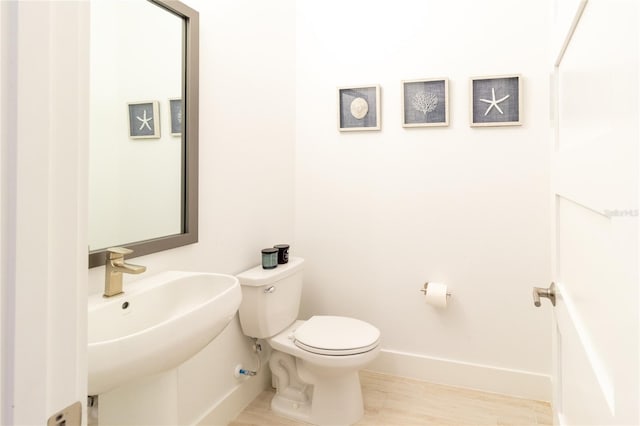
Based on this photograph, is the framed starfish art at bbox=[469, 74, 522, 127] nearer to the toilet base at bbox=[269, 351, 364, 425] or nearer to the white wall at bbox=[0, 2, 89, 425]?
the toilet base at bbox=[269, 351, 364, 425]

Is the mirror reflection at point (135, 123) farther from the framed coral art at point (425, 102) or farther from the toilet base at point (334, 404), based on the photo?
the framed coral art at point (425, 102)

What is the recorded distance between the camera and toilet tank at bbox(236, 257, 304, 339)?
1.85m

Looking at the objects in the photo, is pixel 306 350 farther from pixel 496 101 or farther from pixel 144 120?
pixel 496 101

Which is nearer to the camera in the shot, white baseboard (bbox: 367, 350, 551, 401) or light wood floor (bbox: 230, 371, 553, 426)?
light wood floor (bbox: 230, 371, 553, 426)

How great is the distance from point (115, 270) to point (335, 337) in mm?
1053

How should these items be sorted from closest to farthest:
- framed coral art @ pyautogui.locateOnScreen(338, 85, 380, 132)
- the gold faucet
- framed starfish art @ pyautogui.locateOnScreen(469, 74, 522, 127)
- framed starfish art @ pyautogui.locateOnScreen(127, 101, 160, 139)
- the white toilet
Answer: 1. the gold faucet
2. framed starfish art @ pyautogui.locateOnScreen(127, 101, 160, 139)
3. the white toilet
4. framed starfish art @ pyautogui.locateOnScreen(469, 74, 522, 127)
5. framed coral art @ pyautogui.locateOnScreen(338, 85, 380, 132)

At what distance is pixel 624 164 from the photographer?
1.35ft

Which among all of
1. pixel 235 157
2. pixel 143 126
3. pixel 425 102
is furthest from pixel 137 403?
pixel 425 102

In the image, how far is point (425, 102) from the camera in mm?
2215

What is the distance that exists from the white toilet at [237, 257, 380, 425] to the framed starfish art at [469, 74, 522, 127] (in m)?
1.28

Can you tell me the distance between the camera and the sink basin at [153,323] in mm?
900

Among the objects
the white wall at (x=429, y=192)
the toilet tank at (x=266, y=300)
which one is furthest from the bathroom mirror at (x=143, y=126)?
the white wall at (x=429, y=192)

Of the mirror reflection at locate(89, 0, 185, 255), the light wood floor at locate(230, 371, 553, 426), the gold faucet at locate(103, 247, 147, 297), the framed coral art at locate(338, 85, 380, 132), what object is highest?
the framed coral art at locate(338, 85, 380, 132)

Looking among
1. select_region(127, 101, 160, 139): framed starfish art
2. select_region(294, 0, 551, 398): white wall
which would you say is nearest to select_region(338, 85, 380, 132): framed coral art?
select_region(294, 0, 551, 398): white wall
